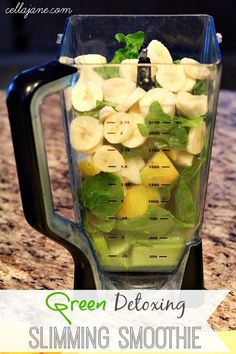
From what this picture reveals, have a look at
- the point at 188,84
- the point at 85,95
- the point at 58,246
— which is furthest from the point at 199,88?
the point at 58,246

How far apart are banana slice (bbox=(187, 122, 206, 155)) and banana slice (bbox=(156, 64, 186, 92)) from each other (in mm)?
47

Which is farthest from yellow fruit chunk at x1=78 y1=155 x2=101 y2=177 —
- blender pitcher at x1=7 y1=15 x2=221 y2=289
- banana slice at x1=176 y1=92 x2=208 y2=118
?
banana slice at x1=176 y1=92 x2=208 y2=118

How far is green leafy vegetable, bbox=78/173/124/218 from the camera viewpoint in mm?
725

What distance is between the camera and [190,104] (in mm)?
702

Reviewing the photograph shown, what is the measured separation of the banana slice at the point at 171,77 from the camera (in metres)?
0.70

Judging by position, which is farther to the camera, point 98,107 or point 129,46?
point 129,46

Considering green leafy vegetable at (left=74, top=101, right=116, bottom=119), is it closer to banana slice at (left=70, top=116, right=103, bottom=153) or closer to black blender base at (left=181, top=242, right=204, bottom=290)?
banana slice at (left=70, top=116, right=103, bottom=153)

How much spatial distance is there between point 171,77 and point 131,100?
5 centimetres

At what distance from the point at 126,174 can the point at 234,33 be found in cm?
152

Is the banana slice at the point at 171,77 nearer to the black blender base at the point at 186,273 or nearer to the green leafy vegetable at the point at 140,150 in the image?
the green leafy vegetable at the point at 140,150

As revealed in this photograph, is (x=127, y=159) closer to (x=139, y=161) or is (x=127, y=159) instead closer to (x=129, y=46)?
(x=139, y=161)

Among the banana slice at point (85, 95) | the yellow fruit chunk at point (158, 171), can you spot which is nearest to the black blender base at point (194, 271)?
the yellow fruit chunk at point (158, 171)

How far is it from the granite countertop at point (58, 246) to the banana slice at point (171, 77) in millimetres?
260

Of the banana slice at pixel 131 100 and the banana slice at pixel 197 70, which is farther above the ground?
the banana slice at pixel 197 70
